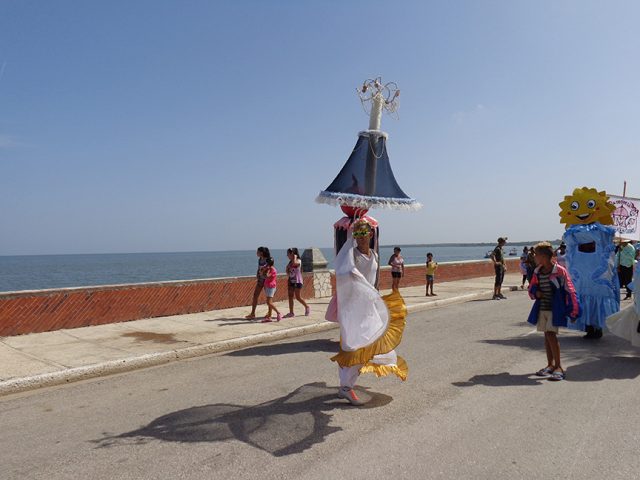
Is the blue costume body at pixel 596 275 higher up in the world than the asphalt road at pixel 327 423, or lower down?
higher up

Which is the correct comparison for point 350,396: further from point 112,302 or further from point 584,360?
point 112,302

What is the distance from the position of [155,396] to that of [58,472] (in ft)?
6.40

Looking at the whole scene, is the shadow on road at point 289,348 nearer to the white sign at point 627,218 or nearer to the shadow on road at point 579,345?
the shadow on road at point 579,345

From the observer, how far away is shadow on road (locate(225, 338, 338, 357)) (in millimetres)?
7898

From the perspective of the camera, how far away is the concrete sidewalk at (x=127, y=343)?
21.3 feet

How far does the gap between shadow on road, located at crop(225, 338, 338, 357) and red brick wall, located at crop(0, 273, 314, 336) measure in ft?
11.4

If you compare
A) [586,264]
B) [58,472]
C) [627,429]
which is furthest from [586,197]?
[58,472]

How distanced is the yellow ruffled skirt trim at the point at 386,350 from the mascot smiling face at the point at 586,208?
5.36m

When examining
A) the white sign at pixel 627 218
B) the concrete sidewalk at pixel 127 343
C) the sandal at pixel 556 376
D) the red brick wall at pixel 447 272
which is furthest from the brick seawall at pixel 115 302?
the white sign at pixel 627 218

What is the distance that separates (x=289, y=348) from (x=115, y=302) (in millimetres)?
4203

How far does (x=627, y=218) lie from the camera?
34.2 ft

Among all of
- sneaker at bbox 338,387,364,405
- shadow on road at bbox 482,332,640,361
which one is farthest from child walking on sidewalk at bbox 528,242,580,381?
sneaker at bbox 338,387,364,405

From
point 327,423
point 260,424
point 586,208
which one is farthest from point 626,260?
point 260,424

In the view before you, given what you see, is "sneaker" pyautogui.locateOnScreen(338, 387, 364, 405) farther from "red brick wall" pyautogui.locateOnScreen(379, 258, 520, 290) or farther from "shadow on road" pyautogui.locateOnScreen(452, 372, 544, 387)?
"red brick wall" pyautogui.locateOnScreen(379, 258, 520, 290)
